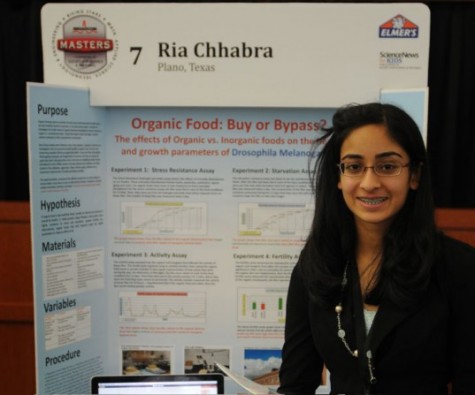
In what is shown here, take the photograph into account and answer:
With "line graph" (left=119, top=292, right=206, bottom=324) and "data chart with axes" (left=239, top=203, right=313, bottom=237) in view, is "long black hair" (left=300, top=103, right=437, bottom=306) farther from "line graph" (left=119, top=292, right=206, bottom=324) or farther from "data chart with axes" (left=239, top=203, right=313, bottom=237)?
"line graph" (left=119, top=292, right=206, bottom=324)

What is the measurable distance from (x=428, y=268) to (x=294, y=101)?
1.20m

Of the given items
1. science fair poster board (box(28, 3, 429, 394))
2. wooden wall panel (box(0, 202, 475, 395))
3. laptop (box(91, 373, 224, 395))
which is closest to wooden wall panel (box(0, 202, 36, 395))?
wooden wall panel (box(0, 202, 475, 395))

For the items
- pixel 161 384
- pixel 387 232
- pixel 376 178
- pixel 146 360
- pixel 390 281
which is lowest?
pixel 146 360

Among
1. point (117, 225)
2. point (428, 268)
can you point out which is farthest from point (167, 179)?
point (428, 268)

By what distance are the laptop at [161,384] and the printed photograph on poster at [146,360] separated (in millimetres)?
476

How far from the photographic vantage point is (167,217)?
2535 millimetres

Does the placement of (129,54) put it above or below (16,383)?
above

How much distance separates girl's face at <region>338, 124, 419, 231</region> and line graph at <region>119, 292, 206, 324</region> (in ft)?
4.56

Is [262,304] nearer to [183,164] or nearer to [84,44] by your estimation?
[183,164]

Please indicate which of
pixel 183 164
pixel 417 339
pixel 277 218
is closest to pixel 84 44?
pixel 183 164

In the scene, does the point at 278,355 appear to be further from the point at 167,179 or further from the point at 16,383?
the point at 16,383

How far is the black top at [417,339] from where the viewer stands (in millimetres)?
1277

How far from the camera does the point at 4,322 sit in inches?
122

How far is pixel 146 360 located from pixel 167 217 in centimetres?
72
